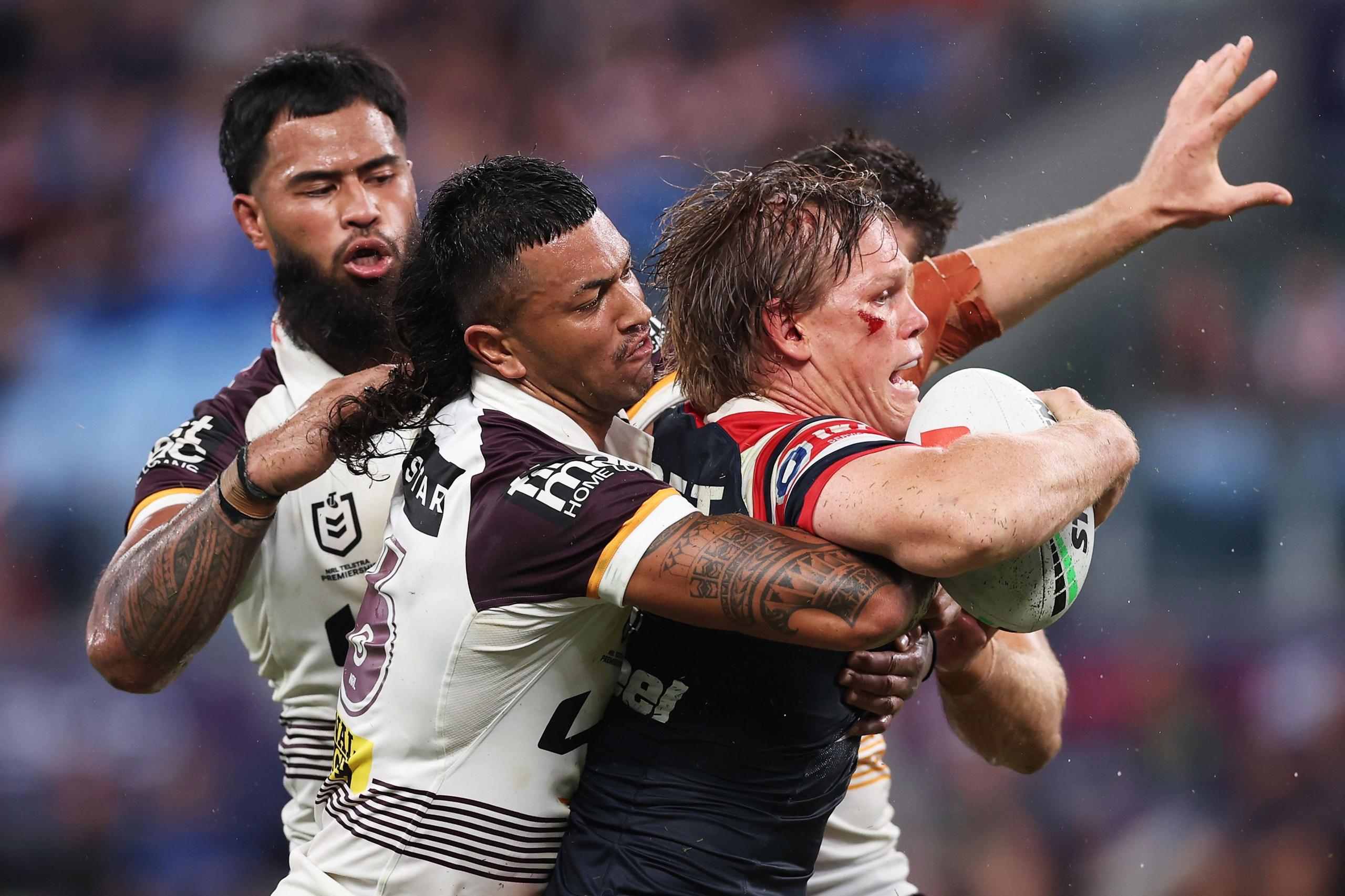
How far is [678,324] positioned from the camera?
2666mm

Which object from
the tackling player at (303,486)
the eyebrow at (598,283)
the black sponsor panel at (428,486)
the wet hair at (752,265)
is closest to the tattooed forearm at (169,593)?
the tackling player at (303,486)

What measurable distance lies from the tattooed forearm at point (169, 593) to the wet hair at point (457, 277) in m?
0.51

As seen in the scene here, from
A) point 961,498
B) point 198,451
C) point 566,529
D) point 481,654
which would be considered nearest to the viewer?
point 961,498

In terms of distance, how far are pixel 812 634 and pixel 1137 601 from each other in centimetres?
485

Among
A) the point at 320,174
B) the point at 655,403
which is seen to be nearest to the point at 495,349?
the point at 655,403

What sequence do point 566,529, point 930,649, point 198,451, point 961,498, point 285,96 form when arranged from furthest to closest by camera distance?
point 285,96 < point 198,451 < point 930,649 < point 566,529 < point 961,498

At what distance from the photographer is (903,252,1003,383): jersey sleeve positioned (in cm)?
372

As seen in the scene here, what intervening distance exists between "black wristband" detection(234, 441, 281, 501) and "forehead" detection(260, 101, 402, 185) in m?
1.07

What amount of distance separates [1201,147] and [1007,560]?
6.29 feet

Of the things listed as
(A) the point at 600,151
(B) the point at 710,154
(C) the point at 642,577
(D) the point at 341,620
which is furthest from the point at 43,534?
(C) the point at 642,577

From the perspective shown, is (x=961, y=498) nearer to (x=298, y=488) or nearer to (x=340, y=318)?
(x=298, y=488)

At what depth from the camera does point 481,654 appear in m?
2.40

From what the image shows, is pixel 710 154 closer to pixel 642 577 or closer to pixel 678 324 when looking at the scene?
pixel 678 324

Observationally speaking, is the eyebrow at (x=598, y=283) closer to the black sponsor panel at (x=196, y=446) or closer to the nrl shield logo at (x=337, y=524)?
the nrl shield logo at (x=337, y=524)
